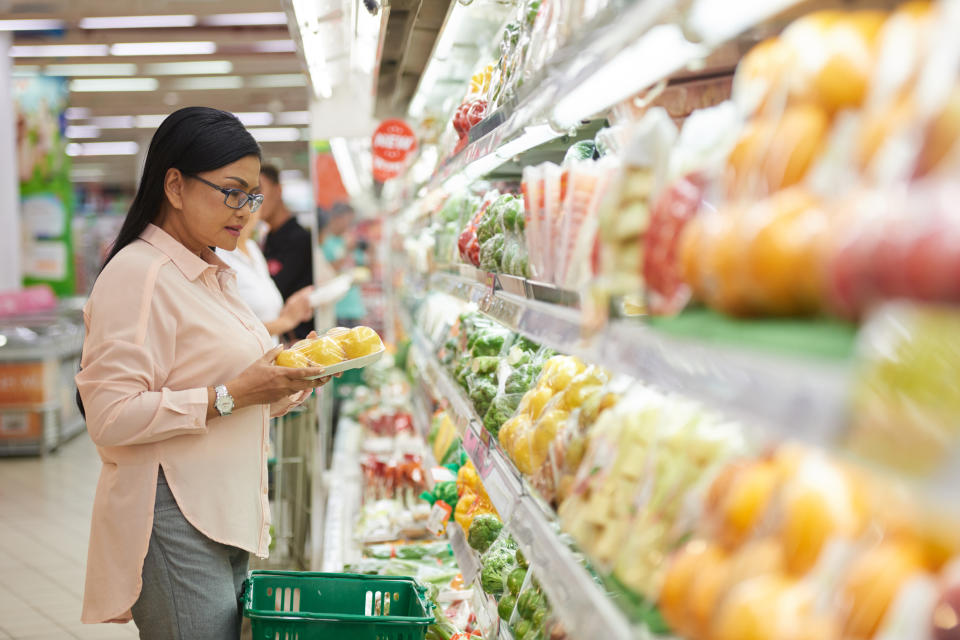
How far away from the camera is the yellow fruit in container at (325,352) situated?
7.79 feet

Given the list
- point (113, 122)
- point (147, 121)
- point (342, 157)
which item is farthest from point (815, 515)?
point (113, 122)

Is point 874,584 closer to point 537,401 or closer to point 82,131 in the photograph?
point 537,401

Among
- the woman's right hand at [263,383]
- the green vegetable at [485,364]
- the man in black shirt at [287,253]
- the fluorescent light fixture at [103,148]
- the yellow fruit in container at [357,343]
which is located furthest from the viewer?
the fluorescent light fixture at [103,148]

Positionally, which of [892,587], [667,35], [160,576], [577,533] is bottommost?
[160,576]

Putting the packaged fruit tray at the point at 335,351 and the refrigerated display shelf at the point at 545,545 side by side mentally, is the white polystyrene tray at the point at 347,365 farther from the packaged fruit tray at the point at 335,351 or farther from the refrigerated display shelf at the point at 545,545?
the refrigerated display shelf at the point at 545,545

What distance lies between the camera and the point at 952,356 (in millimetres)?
607

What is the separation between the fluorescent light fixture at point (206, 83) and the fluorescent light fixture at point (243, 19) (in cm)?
293

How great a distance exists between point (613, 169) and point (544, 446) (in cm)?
58

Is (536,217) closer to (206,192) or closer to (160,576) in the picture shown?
(206,192)

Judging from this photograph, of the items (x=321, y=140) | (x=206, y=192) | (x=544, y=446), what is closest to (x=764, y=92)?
(x=544, y=446)

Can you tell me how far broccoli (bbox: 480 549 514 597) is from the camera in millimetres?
2332

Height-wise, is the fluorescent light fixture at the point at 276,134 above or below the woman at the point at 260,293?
above

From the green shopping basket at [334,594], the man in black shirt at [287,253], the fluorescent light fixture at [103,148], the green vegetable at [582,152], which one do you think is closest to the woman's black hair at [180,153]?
the green shopping basket at [334,594]

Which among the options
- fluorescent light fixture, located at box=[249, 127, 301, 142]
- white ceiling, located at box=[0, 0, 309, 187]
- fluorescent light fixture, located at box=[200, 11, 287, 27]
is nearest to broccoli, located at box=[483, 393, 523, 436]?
white ceiling, located at box=[0, 0, 309, 187]
